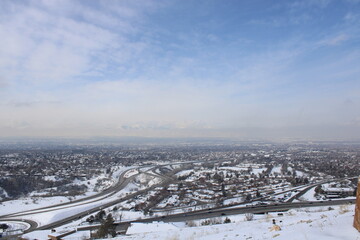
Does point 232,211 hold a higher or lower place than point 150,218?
higher

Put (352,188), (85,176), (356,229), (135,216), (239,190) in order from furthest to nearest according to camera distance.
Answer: (85,176) < (239,190) < (352,188) < (135,216) < (356,229)

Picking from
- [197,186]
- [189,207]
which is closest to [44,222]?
[189,207]

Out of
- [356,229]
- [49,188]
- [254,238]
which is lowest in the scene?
[49,188]

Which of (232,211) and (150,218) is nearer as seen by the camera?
(150,218)

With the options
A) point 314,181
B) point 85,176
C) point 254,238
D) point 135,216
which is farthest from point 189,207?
point 85,176

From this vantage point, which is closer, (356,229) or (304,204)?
Result: (356,229)

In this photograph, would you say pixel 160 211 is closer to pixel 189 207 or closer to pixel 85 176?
pixel 189 207

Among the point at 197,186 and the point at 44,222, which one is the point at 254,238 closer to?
the point at 44,222

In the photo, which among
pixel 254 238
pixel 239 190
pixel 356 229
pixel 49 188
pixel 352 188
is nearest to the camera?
pixel 356 229

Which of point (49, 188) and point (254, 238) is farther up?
point (254, 238)
